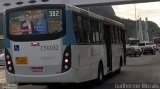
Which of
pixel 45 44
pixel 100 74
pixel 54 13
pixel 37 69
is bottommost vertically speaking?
pixel 100 74

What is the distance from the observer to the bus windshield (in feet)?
47.9

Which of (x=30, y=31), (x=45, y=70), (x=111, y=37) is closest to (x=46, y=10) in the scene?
(x=30, y=31)

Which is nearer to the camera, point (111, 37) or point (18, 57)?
point (18, 57)

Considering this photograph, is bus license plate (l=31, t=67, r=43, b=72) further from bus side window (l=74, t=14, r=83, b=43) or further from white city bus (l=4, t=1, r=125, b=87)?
bus side window (l=74, t=14, r=83, b=43)

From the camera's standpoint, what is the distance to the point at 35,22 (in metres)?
14.8

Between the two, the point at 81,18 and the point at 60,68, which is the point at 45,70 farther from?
the point at 81,18

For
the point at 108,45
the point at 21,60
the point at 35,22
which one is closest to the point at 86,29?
the point at 35,22

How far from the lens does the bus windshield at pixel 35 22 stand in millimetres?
14602

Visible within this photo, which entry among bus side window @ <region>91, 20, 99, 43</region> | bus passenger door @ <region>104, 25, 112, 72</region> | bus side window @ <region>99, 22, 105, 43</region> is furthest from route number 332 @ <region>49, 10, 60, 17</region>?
bus passenger door @ <region>104, 25, 112, 72</region>

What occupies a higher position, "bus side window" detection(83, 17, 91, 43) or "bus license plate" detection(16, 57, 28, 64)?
"bus side window" detection(83, 17, 91, 43)

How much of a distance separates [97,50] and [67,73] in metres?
3.94

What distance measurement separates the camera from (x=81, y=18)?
1571 cm

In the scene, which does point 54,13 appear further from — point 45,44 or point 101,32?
point 101,32

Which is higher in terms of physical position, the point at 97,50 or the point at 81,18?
the point at 81,18
